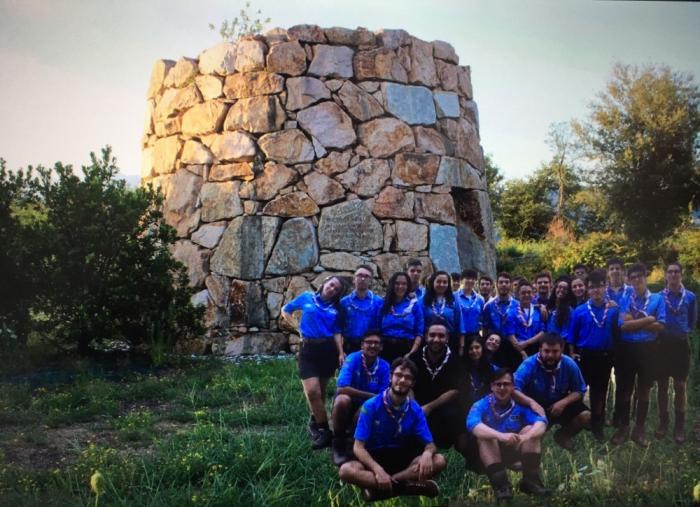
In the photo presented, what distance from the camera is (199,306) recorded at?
319 inches

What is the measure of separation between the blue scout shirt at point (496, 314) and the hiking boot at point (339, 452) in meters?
1.99

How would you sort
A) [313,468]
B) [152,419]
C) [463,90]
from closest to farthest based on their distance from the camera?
[313,468]
[152,419]
[463,90]

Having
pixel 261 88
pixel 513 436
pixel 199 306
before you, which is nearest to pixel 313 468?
pixel 513 436

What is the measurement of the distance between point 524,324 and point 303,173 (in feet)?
13.1

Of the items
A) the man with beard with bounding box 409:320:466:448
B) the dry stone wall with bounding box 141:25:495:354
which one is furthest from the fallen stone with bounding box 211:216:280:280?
the man with beard with bounding box 409:320:466:448

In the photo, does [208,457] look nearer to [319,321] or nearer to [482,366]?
[319,321]

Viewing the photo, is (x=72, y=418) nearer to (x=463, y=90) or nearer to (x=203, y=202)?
(x=203, y=202)

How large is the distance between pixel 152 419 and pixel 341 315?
67.7 inches

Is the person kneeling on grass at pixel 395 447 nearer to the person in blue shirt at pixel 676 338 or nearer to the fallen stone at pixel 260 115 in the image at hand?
the person in blue shirt at pixel 676 338

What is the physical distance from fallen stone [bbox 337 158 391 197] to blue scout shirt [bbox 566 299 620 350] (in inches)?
156

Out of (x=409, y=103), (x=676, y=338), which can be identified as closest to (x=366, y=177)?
(x=409, y=103)

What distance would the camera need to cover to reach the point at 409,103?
9.17 meters

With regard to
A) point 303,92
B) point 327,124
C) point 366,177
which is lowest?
point 366,177

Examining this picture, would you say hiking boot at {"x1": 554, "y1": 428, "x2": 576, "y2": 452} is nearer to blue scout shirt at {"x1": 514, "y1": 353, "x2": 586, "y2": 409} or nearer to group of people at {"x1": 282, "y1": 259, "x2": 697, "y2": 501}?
group of people at {"x1": 282, "y1": 259, "x2": 697, "y2": 501}
